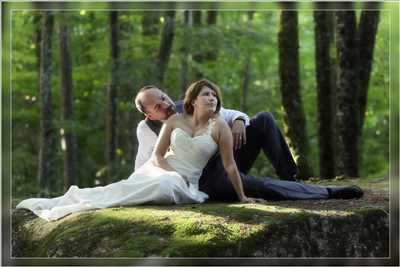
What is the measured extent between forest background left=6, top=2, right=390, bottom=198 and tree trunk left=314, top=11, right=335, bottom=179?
61 mm

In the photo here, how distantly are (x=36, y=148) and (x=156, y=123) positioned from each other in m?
10.2

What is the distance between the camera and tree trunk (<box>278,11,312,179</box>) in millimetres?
9016

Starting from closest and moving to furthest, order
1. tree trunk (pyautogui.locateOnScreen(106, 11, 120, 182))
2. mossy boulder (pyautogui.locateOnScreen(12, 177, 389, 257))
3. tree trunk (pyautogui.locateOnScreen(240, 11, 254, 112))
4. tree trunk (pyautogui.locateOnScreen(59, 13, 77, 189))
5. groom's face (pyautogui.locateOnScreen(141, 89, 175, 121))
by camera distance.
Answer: mossy boulder (pyautogui.locateOnScreen(12, 177, 389, 257))
groom's face (pyautogui.locateOnScreen(141, 89, 175, 121))
tree trunk (pyautogui.locateOnScreen(59, 13, 77, 189))
tree trunk (pyautogui.locateOnScreen(106, 11, 120, 182))
tree trunk (pyautogui.locateOnScreen(240, 11, 254, 112))

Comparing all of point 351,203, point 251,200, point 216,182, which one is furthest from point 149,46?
point 351,203

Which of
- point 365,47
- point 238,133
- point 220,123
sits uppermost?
point 365,47

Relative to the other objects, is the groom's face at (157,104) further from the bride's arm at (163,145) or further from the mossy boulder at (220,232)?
the mossy boulder at (220,232)

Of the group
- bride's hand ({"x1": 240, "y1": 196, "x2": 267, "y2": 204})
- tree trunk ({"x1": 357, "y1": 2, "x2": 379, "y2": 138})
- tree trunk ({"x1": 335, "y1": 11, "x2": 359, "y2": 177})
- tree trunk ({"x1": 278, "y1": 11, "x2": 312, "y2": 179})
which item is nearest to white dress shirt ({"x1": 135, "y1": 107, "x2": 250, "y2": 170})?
bride's hand ({"x1": 240, "y1": 196, "x2": 267, "y2": 204})

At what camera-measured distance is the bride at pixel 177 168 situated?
5.81 m

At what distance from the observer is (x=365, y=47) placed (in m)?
9.38

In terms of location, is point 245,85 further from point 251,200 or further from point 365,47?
point 251,200

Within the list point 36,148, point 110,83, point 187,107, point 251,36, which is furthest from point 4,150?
point 36,148

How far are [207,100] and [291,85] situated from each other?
3357 millimetres

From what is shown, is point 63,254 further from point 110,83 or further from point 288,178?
point 110,83

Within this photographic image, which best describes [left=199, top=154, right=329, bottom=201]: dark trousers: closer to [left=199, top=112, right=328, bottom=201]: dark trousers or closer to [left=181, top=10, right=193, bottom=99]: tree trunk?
[left=199, top=112, right=328, bottom=201]: dark trousers
